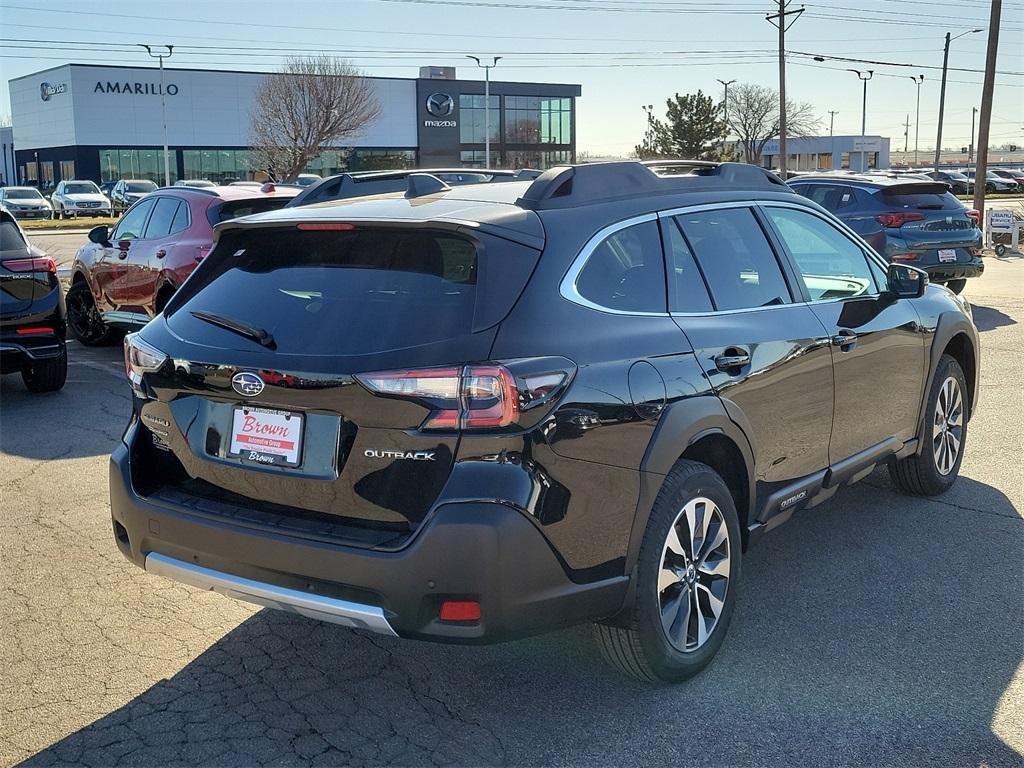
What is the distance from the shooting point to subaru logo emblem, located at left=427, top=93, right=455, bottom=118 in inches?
3088

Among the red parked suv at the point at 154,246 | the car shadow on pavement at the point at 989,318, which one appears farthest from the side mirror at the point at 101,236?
the car shadow on pavement at the point at 989,318

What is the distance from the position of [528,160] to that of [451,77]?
8.33 m

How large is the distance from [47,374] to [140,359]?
19.2 feet

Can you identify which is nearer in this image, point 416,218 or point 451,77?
point 416,218

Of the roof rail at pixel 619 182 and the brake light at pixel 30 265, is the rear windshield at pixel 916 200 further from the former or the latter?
the brake light at pixel 30 265

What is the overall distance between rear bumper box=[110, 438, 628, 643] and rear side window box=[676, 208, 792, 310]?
4.50ft

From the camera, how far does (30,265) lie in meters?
8.59

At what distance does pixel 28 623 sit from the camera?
436 centimetres

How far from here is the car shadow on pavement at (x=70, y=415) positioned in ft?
24.0

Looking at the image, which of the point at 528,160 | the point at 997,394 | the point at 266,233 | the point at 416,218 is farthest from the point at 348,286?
the point at 528,160

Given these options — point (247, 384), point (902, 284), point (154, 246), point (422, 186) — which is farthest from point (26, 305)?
point (902, 284)

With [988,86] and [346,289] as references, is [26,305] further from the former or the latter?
[988,86]

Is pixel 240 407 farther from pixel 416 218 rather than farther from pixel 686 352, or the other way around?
pixel 686 352

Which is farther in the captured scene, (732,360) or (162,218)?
(162,218)
